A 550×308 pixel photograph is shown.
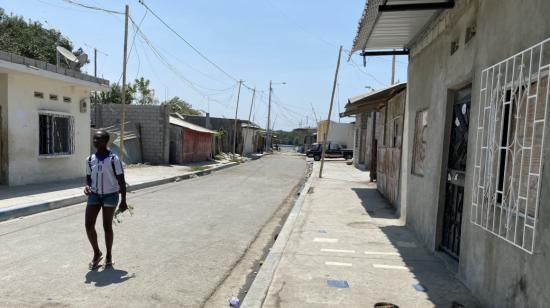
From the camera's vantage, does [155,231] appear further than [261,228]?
No

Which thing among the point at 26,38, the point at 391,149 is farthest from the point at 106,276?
the point at 26,38

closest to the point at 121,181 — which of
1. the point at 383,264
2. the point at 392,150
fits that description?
the point at 383,264

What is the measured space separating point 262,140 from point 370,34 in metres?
59.4

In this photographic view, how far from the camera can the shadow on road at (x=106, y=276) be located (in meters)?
4.83

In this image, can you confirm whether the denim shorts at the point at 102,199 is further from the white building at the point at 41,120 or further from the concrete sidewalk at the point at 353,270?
the white building at the point at 41,120

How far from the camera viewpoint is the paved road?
4.46 m

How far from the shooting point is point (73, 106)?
15250 millimetres

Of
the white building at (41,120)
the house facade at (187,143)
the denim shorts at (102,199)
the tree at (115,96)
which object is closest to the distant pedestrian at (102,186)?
the denim shorts at (102,199)

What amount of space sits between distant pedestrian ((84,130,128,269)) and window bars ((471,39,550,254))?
423cm

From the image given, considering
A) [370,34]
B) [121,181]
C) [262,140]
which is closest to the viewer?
[121,181]

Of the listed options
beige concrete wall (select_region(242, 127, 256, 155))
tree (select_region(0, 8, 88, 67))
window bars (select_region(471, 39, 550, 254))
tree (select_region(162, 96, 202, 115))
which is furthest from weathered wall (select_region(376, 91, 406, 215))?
tree (select_region(162, 96, 202, 115))

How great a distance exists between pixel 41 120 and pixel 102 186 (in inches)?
394

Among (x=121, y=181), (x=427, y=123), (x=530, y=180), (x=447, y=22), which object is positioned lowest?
(x=121, y=181)

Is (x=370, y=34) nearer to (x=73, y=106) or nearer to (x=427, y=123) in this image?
(x=427, y=123)
